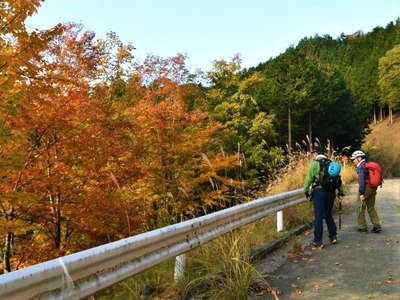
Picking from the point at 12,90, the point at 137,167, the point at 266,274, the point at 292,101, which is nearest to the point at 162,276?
the point at 266,274

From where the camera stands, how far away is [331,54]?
101m

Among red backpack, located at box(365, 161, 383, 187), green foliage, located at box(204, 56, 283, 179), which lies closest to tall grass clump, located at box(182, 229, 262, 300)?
red backpack, located at box(365, 161, 383, 187)

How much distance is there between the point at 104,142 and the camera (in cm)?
1180

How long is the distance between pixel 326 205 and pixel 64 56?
62.1 feet

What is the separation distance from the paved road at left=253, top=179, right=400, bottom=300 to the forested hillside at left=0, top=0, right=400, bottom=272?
1632 mm

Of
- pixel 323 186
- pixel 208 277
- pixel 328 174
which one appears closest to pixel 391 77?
pixel 328 174

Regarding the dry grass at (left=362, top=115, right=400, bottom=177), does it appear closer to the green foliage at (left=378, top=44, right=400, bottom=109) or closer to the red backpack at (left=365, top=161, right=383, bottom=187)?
the green foliage at (left=378, top=44, right=400, bottom=109)

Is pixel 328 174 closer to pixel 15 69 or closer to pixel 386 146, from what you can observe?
pixel 15 69

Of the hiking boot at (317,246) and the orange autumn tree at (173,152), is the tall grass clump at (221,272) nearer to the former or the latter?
the hiking boot at (317,246)

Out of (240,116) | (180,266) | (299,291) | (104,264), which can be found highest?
(240,116)

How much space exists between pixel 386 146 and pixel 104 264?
62900mm

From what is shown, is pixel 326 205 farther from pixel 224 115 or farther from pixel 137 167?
pixel 224 115

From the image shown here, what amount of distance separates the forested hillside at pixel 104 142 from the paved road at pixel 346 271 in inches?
64.3

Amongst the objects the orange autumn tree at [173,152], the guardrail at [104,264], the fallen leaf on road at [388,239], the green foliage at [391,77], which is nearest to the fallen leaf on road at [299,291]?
the guardrail at [104,264]
